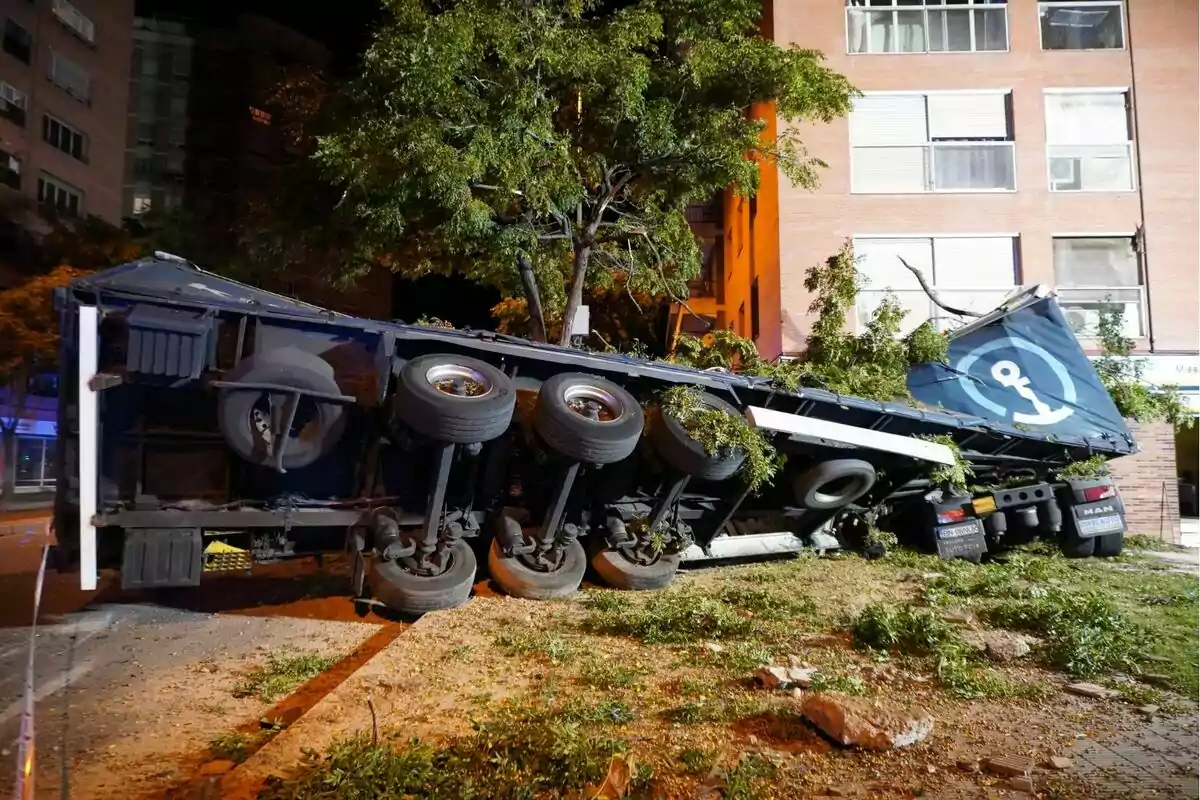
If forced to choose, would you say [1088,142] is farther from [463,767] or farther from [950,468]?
[463,767]

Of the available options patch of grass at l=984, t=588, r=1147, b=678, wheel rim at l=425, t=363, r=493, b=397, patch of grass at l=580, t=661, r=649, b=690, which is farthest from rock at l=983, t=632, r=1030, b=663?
wheel rim at l=425, t=363, r=493, b=397

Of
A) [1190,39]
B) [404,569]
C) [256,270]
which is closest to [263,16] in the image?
[256,270]

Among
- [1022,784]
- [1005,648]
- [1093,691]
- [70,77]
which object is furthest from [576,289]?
[70,77]

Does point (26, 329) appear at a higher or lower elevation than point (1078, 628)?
higher

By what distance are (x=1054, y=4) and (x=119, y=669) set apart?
1736 cm

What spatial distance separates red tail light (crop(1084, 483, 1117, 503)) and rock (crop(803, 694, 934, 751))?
5984 millimetres

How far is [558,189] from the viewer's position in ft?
34.2

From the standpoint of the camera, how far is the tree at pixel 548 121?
9531 millimetres

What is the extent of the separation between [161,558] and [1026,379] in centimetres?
861

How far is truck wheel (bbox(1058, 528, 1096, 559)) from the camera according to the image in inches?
323

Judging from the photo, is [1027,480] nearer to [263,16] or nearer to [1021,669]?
[1021,669]

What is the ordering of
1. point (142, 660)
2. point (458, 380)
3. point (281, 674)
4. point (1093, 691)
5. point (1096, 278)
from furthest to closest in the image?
1. point (1096, 278)
2. point (458, 380)
3. point (142, 660)
4. point (281, 674)
5. point (1093, 691)

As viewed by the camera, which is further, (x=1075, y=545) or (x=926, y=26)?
(x=926, y=26)

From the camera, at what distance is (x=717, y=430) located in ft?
19.3
